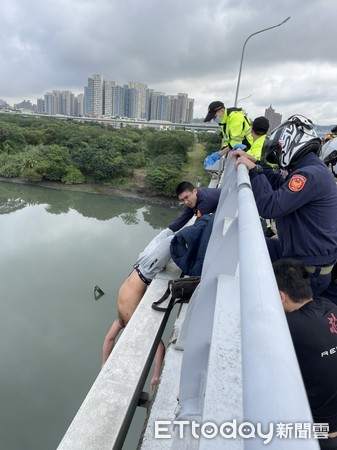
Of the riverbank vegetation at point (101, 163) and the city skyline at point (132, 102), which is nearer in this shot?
the riverbank vegetation at point (101, 163)

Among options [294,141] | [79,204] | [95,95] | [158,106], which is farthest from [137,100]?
[294,141]

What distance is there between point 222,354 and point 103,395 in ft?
3.86

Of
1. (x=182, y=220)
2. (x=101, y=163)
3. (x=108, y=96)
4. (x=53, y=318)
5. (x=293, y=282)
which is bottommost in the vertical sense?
(x=53, y=318)

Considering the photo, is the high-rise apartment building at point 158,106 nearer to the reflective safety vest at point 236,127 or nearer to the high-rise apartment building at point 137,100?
the high-rise apartment building at point 137,100

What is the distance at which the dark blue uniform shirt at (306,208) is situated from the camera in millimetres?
1687

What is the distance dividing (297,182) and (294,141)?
13.7 inches

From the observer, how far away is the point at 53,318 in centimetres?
1305

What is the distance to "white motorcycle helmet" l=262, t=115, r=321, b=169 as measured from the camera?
1.86m

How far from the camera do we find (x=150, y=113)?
96250 millimetres

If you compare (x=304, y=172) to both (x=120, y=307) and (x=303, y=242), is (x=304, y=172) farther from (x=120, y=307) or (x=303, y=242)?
(x=120, y=307)

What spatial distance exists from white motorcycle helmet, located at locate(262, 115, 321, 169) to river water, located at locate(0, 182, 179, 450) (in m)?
7.55

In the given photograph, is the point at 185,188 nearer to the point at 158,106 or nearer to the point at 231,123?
the point at 231,123

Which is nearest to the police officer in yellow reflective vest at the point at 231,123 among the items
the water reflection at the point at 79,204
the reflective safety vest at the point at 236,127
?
the reflective safety vest at the point at 236,127

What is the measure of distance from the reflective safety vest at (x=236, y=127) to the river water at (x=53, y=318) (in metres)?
6.66
